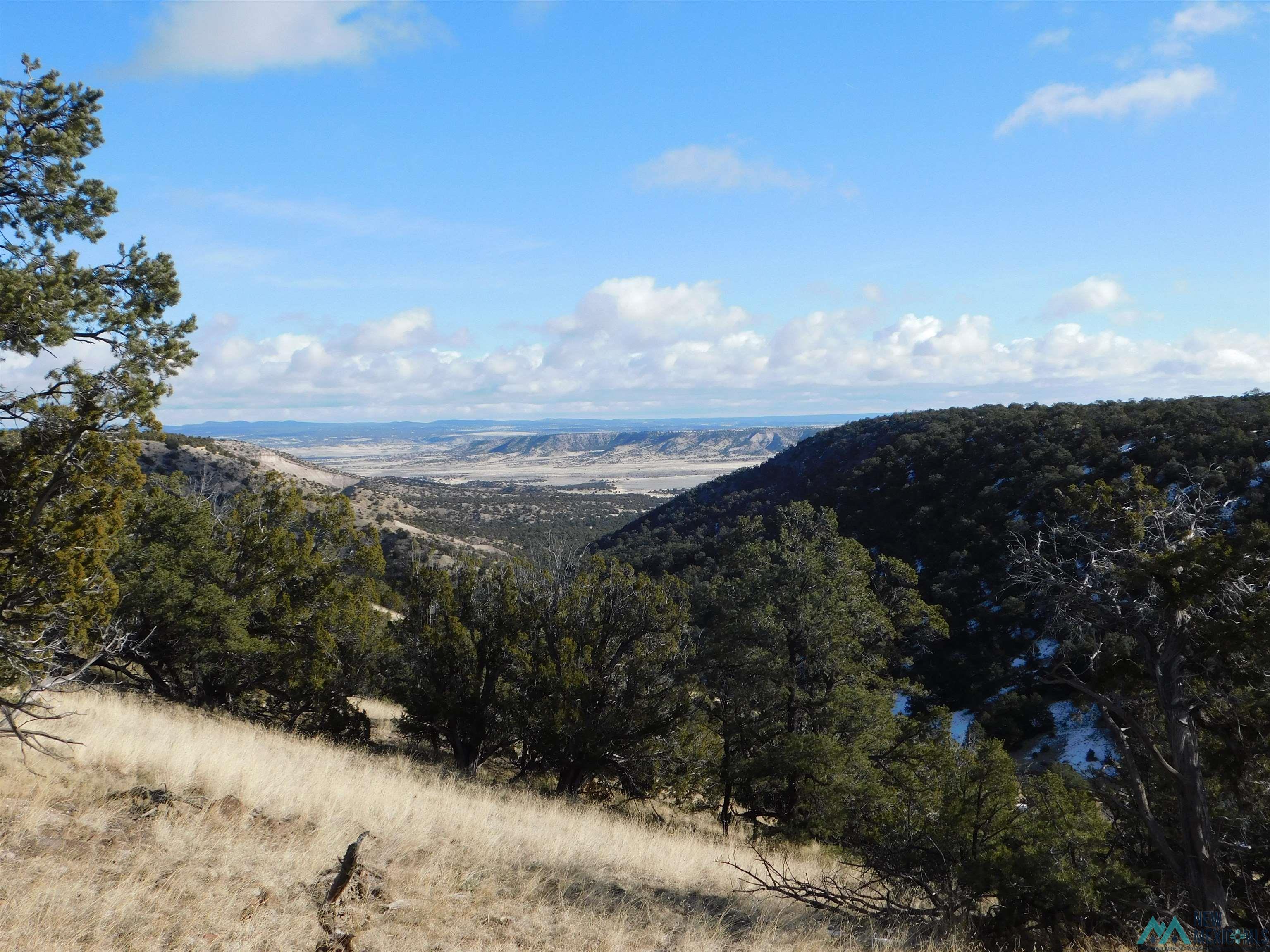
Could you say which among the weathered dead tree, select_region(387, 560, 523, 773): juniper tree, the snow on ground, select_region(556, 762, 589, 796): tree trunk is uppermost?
the weathered dead tree

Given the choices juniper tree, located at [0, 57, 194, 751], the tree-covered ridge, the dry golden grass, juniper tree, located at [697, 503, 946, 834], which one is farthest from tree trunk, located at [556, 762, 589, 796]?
the tree-covered ridge

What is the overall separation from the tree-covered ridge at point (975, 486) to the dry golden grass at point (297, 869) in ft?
70.2

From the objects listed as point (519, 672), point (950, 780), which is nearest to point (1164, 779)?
point (950, 780)

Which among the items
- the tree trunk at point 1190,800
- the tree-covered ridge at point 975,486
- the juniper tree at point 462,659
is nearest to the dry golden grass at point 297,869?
the tree trunk at point 1190,800

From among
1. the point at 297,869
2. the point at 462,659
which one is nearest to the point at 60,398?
the point at 297,869

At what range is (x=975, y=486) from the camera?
51281mm

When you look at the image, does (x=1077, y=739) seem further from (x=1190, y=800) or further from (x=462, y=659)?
(x=1190, y=800)

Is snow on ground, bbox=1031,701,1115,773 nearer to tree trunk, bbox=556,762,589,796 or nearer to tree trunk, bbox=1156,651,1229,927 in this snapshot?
tree trunk, bbox=556,762,589,796

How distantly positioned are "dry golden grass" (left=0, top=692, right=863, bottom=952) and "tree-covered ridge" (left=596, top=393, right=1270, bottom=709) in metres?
21.4

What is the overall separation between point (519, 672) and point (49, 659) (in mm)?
9794

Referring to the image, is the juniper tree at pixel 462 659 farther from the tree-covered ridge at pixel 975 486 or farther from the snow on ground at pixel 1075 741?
the snow on ground at pixel 1075 741

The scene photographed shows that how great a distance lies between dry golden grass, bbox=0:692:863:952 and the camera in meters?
5.18

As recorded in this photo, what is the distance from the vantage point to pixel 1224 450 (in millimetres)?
39875

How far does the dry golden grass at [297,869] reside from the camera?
5.18 m
